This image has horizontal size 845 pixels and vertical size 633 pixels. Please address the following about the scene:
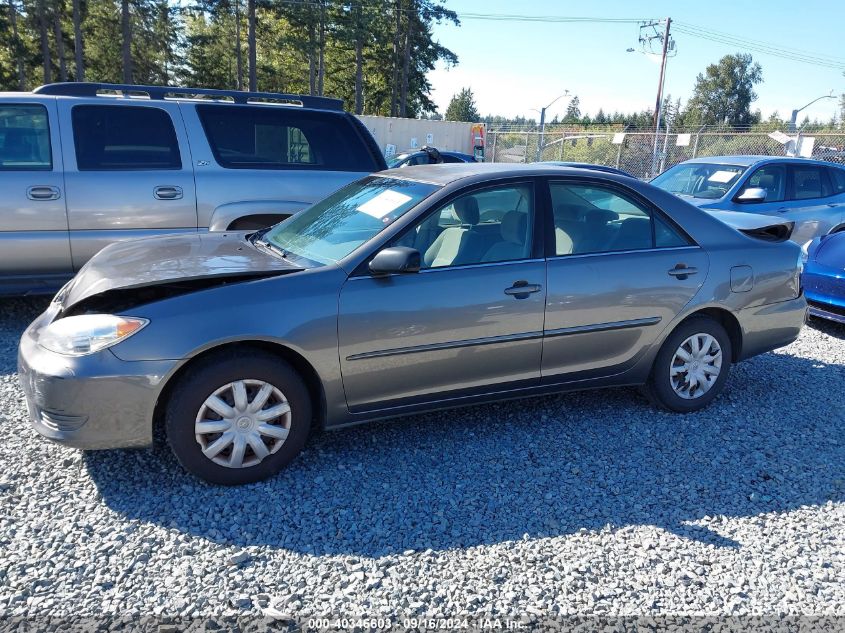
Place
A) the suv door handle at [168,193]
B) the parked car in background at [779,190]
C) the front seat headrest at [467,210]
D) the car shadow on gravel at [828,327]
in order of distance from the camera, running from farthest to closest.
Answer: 1. the parked car in background at [779,190]
2. the car shadow on gravel at [828,327]
3. the suv door handle at [168,193]
4. the front seat headrest at [467,210]

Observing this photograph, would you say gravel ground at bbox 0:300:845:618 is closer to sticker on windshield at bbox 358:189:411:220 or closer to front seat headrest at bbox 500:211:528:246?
front seat headrest at bbox 500:211:528:246

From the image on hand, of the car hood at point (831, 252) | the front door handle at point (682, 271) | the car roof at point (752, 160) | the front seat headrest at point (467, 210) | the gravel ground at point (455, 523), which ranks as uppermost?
the car roof at point (752, 160)

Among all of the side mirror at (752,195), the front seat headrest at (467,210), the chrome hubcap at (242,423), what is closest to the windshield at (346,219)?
the front seat headrest at (467,210)

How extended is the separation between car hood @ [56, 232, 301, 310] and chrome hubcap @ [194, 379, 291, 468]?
1.86 ft

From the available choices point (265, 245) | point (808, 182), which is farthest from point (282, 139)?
point (808, 182)

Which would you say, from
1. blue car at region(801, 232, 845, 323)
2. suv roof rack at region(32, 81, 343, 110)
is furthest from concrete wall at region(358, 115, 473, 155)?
blue car at region(801, 232, 845, 323)

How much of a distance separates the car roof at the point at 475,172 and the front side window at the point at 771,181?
5294 mm

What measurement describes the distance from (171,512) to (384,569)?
1075 millimetres

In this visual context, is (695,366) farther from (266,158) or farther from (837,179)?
(837,179)

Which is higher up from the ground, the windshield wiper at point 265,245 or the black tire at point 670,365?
the windshield wiper at point 265,245

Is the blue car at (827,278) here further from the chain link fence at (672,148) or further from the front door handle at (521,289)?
the chain link fence at (672,148)

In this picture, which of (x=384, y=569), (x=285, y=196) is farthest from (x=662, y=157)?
(x=384, y=569)

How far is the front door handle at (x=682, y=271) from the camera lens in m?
4.11

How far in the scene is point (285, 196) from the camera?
5961mm
